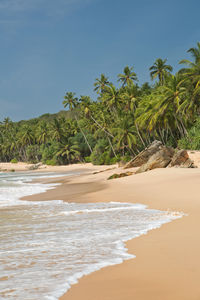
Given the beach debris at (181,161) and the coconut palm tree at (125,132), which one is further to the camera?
the coconut palm tree at (125,132)

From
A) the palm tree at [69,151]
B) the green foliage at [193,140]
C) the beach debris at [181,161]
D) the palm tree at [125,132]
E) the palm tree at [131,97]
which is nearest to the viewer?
the beach debris at [181,161]

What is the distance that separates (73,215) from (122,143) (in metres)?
42.1

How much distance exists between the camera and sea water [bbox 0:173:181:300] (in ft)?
9.78

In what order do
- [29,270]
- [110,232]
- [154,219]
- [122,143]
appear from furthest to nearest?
[122,143], [154,219], [110,232], [29,270]

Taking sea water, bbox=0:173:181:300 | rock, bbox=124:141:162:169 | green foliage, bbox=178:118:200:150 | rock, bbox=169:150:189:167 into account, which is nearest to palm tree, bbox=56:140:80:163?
green foliage, bbox=178:118:200:150

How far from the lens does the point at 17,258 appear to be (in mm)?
3922

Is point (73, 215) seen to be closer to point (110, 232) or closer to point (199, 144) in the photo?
point (110, 232)

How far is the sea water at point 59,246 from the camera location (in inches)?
117

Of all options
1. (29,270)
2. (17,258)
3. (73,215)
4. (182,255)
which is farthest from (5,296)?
(73,215)

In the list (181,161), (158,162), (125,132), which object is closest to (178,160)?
(181,161)

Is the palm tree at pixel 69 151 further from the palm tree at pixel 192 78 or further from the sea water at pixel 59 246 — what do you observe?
the sea water at pixel 59 246

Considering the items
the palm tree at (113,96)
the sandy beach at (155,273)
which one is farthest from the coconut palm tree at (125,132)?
the sandy beach at (155,273)

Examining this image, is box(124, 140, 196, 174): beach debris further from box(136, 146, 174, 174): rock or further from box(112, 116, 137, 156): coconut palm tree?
box(112, 116, 137, 156): coconut palm tree

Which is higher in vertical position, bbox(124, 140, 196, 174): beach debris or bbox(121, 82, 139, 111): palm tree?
bbox(121, 82, 139, 111): palm tree
